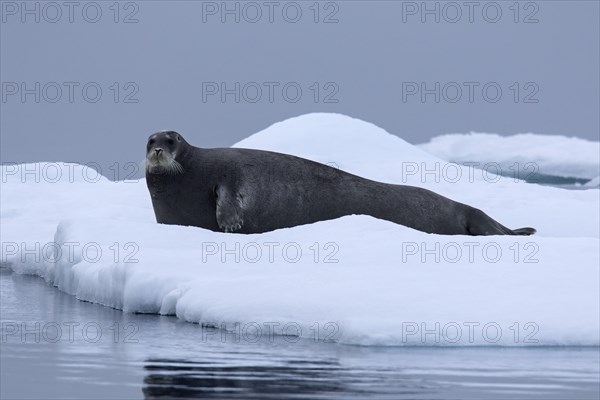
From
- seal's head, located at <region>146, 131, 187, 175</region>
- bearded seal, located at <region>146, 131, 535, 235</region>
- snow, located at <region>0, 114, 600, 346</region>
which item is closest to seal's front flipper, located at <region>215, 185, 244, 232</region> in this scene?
bearded seal, located at <region>146, 131, 535, 235</region>

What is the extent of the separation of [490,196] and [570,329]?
872 cm

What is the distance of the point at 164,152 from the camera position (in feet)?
36.4

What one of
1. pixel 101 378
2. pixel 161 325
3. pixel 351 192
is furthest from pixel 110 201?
pixel 101 378

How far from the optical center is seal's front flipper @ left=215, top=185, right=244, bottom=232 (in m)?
10.8

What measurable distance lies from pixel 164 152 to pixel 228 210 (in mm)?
796

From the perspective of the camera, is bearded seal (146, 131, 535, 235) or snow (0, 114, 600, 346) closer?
snow (0, 114, 600, 346)

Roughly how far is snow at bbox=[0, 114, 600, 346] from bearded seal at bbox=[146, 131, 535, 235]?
3.30 ft

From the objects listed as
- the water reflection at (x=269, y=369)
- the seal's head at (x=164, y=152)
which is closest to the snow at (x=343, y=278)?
the water reflection at (x=269, y=369)

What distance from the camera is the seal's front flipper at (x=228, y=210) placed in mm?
10844

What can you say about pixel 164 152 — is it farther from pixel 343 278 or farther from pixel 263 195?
pixel 343 278

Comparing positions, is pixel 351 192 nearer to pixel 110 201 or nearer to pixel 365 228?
pixel 365 228

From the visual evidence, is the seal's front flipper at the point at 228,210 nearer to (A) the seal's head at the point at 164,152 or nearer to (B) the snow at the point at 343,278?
(A) the seal's head at the point at 164,152

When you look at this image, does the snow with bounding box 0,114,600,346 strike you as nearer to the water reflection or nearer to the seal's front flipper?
the water reflection

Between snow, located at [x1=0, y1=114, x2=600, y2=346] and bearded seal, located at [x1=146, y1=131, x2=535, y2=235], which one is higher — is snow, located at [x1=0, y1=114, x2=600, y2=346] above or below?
below
